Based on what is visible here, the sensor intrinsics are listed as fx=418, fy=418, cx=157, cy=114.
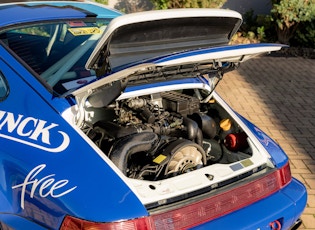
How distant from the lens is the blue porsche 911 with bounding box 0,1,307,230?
223 centimetres

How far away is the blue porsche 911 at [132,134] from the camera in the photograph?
223 cm

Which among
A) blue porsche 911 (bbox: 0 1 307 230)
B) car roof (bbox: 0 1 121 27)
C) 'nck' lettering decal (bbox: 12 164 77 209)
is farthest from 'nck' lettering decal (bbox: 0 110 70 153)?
car roof (bbox: 0 1 121 27)

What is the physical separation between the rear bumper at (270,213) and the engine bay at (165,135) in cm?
39

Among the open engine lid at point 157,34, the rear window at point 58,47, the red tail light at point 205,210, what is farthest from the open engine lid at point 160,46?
the red tail light at point 205,210

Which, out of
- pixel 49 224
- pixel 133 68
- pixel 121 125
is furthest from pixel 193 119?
pixel 49 224

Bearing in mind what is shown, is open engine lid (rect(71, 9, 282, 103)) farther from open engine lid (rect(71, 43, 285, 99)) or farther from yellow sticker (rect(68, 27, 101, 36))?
yellow sticker (rect(68, 27, 101, 36))

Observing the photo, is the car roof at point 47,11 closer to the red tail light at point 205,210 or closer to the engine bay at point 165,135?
the engine bay at point 165,135

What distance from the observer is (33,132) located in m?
2.47

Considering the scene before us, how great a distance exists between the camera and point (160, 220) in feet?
7.27

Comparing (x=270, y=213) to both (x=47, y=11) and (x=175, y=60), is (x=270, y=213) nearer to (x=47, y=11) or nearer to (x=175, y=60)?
(x=175, y=60)

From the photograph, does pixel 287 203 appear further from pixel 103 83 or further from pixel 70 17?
pixel 70 17

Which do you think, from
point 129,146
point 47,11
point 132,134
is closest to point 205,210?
point 129,146

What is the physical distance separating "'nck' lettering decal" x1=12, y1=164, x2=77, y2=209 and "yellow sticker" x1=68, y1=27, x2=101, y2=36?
1.43 meters

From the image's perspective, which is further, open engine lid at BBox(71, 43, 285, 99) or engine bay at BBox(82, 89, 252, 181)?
engine bay at BBox(82, 89, 252, 181)
